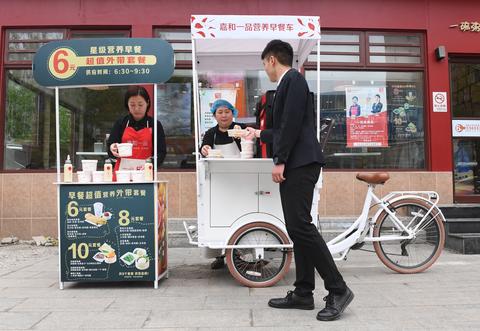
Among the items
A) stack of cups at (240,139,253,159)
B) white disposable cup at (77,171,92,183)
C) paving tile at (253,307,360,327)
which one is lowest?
paving tile at (253,307,360,327)

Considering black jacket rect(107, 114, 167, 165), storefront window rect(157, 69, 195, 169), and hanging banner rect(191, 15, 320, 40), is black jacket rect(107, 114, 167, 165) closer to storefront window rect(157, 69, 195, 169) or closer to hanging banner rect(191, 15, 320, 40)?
hanging banner rect(191, 15, 320, 40)

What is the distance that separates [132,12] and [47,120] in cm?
244

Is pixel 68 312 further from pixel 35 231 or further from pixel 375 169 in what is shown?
pixel 375 169

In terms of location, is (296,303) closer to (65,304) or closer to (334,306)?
(334,306)

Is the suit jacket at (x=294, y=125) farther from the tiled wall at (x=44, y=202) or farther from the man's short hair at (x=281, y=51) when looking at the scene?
the tiled wall at (x=44, y=202)

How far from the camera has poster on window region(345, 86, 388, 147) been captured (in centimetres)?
833

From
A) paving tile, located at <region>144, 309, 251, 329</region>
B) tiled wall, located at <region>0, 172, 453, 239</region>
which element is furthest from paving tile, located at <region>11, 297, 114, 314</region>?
tiled wall, located at <region>0, 172, 453, 239</region>

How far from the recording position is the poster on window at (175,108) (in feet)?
Result: 26.7

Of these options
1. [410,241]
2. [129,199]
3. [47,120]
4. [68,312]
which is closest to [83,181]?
[129,199]

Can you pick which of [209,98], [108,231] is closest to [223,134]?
[209,98]

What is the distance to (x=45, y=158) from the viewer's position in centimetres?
809

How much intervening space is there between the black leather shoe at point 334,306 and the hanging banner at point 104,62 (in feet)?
8.42

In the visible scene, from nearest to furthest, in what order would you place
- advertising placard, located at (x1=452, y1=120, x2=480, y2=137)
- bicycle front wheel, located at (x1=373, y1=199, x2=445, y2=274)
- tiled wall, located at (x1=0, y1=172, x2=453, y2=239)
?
bicycle front wheel, located at (x1=373, y1=199, x2=445, y2=274), tiled wall, located at (x1=0, y1=172, x2=453, y2=239), advertising placard, located at (x1=452, y1=120, x2=480, y2=137)

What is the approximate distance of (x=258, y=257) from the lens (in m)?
4.73
